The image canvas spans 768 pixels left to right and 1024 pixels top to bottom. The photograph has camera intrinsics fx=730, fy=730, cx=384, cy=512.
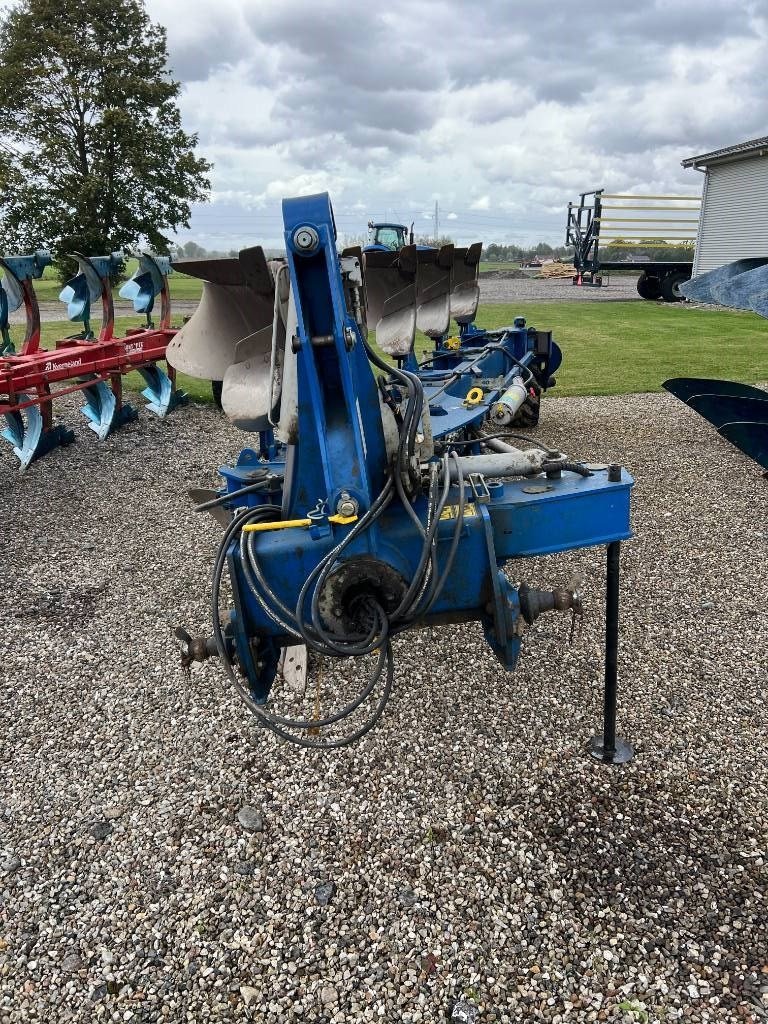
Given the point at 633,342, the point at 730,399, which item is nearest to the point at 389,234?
the point at 633,342

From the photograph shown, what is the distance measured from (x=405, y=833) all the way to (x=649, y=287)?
22864mm

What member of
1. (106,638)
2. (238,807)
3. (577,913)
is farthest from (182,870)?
(106,638)

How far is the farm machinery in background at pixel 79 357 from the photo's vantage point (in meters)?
5.91

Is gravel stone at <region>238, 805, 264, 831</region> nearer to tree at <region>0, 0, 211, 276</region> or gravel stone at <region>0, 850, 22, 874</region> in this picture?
gravel stone at <region>0, 850, 22, 874</region>

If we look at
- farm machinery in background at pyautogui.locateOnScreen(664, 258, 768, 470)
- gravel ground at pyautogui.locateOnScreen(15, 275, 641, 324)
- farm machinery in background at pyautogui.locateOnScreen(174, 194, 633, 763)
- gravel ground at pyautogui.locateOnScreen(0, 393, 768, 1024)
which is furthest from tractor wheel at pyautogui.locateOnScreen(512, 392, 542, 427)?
gravel ground at pyautogui.locateOnScreen(15, 275, 641, 324)

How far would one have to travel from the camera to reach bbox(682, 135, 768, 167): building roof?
19625mm

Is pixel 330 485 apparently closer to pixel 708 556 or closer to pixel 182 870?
pixel 182 870

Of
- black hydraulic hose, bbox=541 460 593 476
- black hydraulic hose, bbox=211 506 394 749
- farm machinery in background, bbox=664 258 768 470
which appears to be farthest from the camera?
farm machinery in background, bbox=664 258 768 470

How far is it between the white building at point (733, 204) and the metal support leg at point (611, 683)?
814 inches

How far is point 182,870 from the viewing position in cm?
223

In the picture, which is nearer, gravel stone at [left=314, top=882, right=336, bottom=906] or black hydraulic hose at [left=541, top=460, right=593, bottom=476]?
gravel stone at [left=314, top=882, right=336, bottom=906]

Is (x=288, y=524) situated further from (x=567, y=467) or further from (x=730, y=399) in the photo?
(x=730, y=399)

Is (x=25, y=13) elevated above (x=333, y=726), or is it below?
above

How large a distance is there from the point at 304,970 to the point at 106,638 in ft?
7.00
